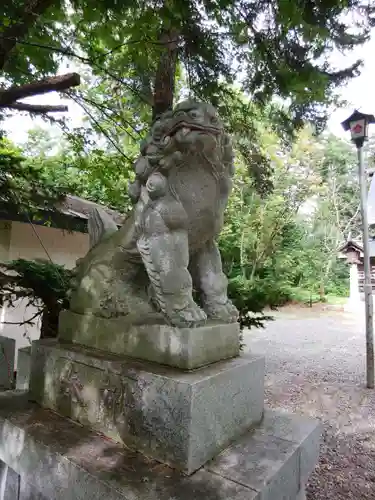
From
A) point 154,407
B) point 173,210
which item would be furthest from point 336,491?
point 173,210

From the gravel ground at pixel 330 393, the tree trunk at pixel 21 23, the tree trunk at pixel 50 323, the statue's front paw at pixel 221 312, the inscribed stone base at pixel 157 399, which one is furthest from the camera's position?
the tree trunk at pixel 50 323

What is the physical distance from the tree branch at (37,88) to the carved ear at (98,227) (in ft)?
3.49

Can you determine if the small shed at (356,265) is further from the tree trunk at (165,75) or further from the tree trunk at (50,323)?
the tree trunk at (50,323)

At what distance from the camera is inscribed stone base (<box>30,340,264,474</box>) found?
1410 mm

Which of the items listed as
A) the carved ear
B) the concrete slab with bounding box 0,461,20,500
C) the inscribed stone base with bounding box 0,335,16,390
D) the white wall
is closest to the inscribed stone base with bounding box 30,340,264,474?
the concrete slab with bounding box 0,461,20,500

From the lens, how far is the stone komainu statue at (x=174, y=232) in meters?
1.66

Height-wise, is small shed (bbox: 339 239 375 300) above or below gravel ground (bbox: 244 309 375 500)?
above

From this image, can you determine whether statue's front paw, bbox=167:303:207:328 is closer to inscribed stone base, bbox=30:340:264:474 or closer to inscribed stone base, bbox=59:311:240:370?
inscribed stone base, bbox=59:311:240:370

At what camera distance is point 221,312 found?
6.13ft

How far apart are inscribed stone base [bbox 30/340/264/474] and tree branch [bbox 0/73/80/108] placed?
185 cm

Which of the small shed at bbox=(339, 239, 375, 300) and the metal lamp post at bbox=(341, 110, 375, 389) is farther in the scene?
the small shed at bbox=(339, 239, 375, 300)

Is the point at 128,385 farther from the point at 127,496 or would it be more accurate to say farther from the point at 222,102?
the point at 222,102

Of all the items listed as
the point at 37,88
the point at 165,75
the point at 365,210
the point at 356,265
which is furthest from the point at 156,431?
the point at 356,265

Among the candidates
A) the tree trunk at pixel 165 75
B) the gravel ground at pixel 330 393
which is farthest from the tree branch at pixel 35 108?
the gravel ground at pixel 330 393
